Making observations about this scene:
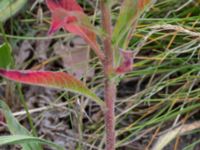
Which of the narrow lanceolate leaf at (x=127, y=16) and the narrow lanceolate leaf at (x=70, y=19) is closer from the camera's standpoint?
the narrow lanceolate leaf at (x=70, y=19)

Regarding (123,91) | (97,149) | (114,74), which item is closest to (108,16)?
(114,74)

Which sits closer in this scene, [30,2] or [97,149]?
[97,149]

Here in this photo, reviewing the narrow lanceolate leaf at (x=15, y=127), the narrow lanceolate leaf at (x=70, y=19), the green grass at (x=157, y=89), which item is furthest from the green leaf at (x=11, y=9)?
the narrow lanceolate leaf at (x=70, y=19)

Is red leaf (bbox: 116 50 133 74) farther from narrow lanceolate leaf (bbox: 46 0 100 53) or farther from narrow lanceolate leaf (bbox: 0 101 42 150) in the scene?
narrow lanceolate leaf (bbox: 0 101 42 150)

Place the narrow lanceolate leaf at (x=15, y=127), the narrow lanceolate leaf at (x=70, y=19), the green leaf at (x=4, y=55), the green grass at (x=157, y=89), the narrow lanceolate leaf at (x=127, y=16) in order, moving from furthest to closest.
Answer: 1. the green grass at (x=157, y=89)
2. the narrow lanceolate leaf at (x=15, y=127)
3. the green leaf at (x=4, y=55)
4. the narrow lanceolate leaf at (x=127, y=16)
5. the narrow lanceolate leaf at (x=70, y=19)

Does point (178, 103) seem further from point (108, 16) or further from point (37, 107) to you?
point (108, 16)

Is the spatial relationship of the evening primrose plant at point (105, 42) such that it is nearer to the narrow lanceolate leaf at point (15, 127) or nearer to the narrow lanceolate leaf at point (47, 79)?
the narrow lanceolate leaf at point (47, 79)
